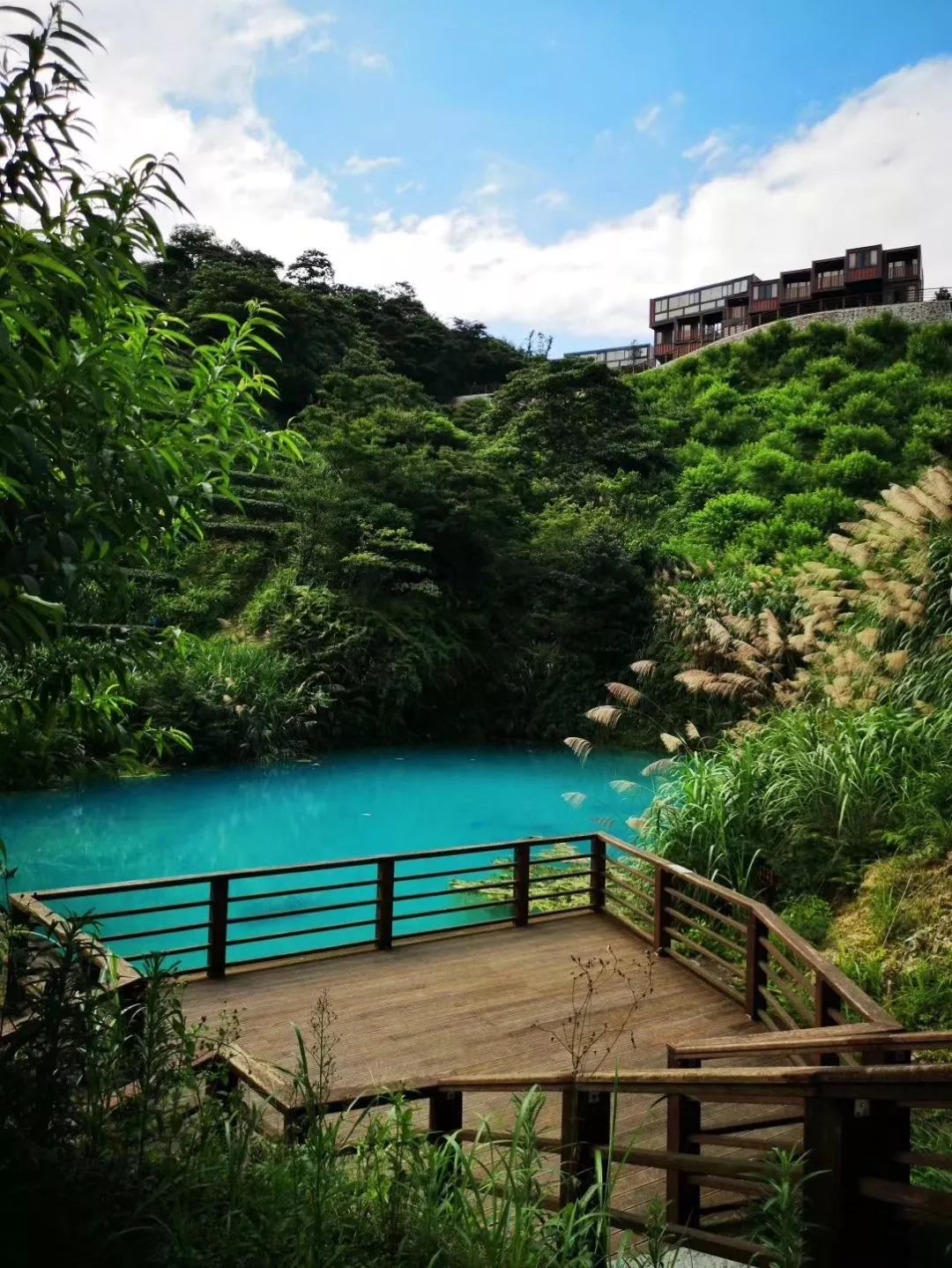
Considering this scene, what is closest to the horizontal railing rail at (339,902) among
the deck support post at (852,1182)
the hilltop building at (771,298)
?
the deck support post at (852,1182)

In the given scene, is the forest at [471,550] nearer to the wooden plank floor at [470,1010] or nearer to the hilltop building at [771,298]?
the wooden plank floor at [470,1010]

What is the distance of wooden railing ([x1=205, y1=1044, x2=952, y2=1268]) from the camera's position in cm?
178

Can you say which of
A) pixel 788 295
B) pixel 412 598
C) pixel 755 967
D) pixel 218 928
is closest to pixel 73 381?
pixel 218 928

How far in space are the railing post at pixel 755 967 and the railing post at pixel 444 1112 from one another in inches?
112

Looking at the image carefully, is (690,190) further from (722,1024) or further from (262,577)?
(722,1024)

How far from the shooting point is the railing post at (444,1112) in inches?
117

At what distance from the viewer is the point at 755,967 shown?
542 cm

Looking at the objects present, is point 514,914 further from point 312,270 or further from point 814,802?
point 312,270

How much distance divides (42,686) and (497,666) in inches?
652

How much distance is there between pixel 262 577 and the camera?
766 inches

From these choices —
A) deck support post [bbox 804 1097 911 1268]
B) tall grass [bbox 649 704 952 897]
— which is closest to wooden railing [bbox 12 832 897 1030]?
tall grass [bbox 649 704 952 897]

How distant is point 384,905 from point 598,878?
1.88m

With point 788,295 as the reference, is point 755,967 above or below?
below

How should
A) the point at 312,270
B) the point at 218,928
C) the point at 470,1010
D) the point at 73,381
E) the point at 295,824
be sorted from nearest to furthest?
the point at 73,381 → the point at 470,1010 → the point at 218,928 → the point at 295,824 → the point at 312,270
